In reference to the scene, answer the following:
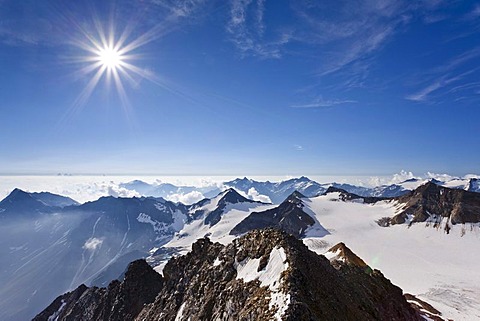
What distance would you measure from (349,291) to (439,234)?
18659 cm

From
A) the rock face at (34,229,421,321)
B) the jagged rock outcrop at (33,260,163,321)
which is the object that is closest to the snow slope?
the rock face at (34,229,421,321)

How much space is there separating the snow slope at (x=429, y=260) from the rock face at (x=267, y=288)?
1997 inches

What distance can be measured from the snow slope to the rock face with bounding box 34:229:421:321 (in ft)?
166

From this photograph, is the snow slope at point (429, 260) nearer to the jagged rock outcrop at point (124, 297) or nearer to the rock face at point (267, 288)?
the rock face at point (267, 288)

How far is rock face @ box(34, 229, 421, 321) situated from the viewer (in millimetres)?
21547

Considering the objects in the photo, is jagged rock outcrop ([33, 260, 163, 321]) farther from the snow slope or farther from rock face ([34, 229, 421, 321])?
the snow slope

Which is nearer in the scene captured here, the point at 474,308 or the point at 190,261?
the point at 190,261

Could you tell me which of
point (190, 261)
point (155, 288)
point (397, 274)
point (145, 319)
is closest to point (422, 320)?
point (190, 261)

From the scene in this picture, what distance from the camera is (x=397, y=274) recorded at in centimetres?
12081

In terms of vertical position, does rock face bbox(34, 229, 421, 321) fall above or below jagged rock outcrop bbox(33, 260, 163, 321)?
above

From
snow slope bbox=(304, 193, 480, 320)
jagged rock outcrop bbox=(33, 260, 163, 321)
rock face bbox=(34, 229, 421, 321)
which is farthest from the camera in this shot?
snow slope bbox=(304, 193, 480, 320)

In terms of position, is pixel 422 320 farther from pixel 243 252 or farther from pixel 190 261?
pixel 190 261

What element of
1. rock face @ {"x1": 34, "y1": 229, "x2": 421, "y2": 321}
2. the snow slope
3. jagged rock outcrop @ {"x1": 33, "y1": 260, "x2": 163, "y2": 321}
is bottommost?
the snow slope

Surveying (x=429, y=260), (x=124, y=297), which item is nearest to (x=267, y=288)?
(x=124, y=297)
